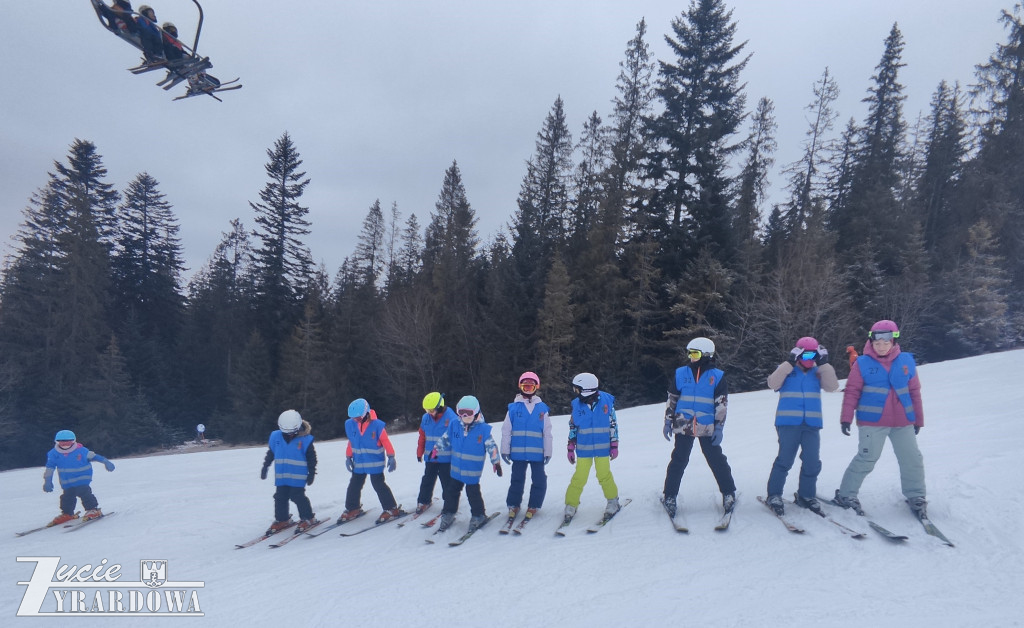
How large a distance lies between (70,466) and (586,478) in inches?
378

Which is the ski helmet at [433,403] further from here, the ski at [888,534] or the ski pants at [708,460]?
the ski at [888,534]

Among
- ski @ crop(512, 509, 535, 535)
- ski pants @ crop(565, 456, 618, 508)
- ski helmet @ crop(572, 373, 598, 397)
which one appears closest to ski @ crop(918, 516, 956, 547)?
ski pants @ crop(565, 456, 618, 508)

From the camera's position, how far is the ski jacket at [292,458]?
7871mm

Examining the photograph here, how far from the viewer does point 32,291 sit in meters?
34.8

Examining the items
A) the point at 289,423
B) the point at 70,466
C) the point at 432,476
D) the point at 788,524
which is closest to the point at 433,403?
the point at 432,476

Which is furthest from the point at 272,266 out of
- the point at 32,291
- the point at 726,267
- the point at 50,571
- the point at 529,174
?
the point at 50,571

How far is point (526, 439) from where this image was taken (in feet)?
22.6

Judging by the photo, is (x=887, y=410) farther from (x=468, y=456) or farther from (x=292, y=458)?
(x=292, y=458)

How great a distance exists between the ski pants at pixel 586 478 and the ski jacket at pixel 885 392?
109 inches

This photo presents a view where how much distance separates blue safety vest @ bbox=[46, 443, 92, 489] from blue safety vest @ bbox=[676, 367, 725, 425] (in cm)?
1058

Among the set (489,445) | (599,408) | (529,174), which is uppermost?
(529,174)

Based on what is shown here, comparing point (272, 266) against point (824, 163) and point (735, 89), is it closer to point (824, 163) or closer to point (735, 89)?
point (735, 89)

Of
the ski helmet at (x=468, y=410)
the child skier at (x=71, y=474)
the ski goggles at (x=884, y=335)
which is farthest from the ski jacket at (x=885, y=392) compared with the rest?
the child skier at (x=71, y=474)

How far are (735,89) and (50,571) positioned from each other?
1256 inches
